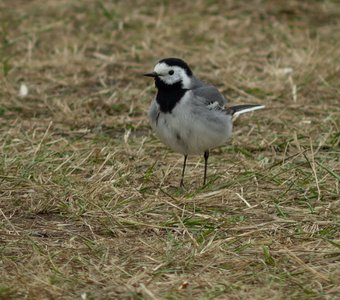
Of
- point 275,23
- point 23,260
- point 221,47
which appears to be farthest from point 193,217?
point 275,23

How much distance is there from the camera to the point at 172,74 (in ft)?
21.9

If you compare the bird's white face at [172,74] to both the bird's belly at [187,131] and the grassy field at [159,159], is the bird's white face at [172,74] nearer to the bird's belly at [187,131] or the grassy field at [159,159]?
the bird's belly at [187,131]

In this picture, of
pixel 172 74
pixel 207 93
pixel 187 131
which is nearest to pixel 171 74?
pixel 172 74

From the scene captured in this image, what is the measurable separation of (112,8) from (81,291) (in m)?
7.21

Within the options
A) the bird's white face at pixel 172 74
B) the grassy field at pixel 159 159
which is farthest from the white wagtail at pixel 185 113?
the grassy field at pixel 159 159

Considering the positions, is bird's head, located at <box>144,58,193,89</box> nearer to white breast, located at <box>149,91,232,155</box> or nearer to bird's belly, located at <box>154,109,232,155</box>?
white breast, located at <box>149,91,232,155</box>

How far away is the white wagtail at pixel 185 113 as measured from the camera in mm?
6430

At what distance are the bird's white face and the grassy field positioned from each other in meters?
0.69

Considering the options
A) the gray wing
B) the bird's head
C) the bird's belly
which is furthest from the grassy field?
the bird's head

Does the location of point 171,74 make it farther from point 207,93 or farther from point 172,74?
point 207,93

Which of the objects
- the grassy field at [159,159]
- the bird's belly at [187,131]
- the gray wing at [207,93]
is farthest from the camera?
the gray wing at [207,93]

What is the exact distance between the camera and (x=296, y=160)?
22.9 feet

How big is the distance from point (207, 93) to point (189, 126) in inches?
15.4

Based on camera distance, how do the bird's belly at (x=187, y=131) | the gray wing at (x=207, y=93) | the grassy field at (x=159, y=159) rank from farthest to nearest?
the gray wing at (x=207, y=93) → the bird's belly at (x=187, y=131) → the grassy field at (x=159, y=159)
